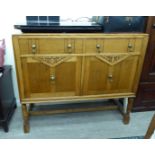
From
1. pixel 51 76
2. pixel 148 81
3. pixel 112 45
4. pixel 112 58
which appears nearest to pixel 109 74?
pixel 112 58

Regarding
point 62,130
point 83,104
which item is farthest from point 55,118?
point 83,104

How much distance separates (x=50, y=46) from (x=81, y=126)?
0.94 metres

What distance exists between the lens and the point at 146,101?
6.81ft

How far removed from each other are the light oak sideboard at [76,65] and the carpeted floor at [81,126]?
0.19 m

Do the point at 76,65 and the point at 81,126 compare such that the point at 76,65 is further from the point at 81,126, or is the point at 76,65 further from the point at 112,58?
the point at 81,126

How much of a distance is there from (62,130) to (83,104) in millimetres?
519

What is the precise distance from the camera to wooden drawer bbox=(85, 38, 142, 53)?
1435 millimetres

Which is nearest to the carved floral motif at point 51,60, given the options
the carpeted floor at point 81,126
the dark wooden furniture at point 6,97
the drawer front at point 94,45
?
the drawer front at point 94,45

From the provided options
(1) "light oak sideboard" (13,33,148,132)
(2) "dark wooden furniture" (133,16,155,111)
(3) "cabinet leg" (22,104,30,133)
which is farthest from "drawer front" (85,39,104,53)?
(3) "cabinet leg" (22,104,30,133)

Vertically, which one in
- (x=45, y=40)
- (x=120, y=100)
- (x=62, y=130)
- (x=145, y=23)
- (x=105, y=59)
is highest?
(x=145, y=23)

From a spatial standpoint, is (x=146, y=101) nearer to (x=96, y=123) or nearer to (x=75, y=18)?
(x=96, y=123)

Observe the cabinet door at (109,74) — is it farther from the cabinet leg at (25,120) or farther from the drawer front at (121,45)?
the cabinet leg at (25,120)

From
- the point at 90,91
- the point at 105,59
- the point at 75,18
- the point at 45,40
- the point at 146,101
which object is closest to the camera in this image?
the point at 45,40

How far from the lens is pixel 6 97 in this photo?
1.76 meters
